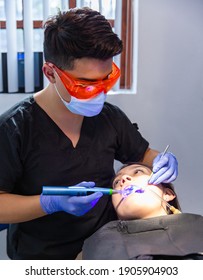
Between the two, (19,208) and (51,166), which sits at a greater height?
(51,166)

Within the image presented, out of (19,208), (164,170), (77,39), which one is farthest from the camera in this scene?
(164,170)

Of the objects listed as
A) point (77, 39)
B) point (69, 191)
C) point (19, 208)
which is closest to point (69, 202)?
point (69, 191)

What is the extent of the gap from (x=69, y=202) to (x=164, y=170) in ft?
1.29

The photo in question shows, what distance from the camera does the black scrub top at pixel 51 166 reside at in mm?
1365

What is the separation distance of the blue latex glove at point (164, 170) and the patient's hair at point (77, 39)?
0.47 m

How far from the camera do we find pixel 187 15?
2.00 metres

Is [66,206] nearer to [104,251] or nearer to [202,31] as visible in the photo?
[104,251]

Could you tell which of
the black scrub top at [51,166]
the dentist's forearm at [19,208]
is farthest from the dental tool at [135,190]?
the dentist's forearm at [19,208]

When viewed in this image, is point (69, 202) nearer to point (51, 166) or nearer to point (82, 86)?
point (51, 166)

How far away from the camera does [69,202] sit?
1.27m

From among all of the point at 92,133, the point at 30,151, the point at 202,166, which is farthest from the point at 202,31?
the point at 30,151

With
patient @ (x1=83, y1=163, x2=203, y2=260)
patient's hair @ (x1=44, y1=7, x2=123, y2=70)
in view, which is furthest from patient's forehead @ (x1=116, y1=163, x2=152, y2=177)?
patient's hair @ (x1=44, y1=7, x2=123, y2=70)

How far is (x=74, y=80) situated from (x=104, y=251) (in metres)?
0.58
